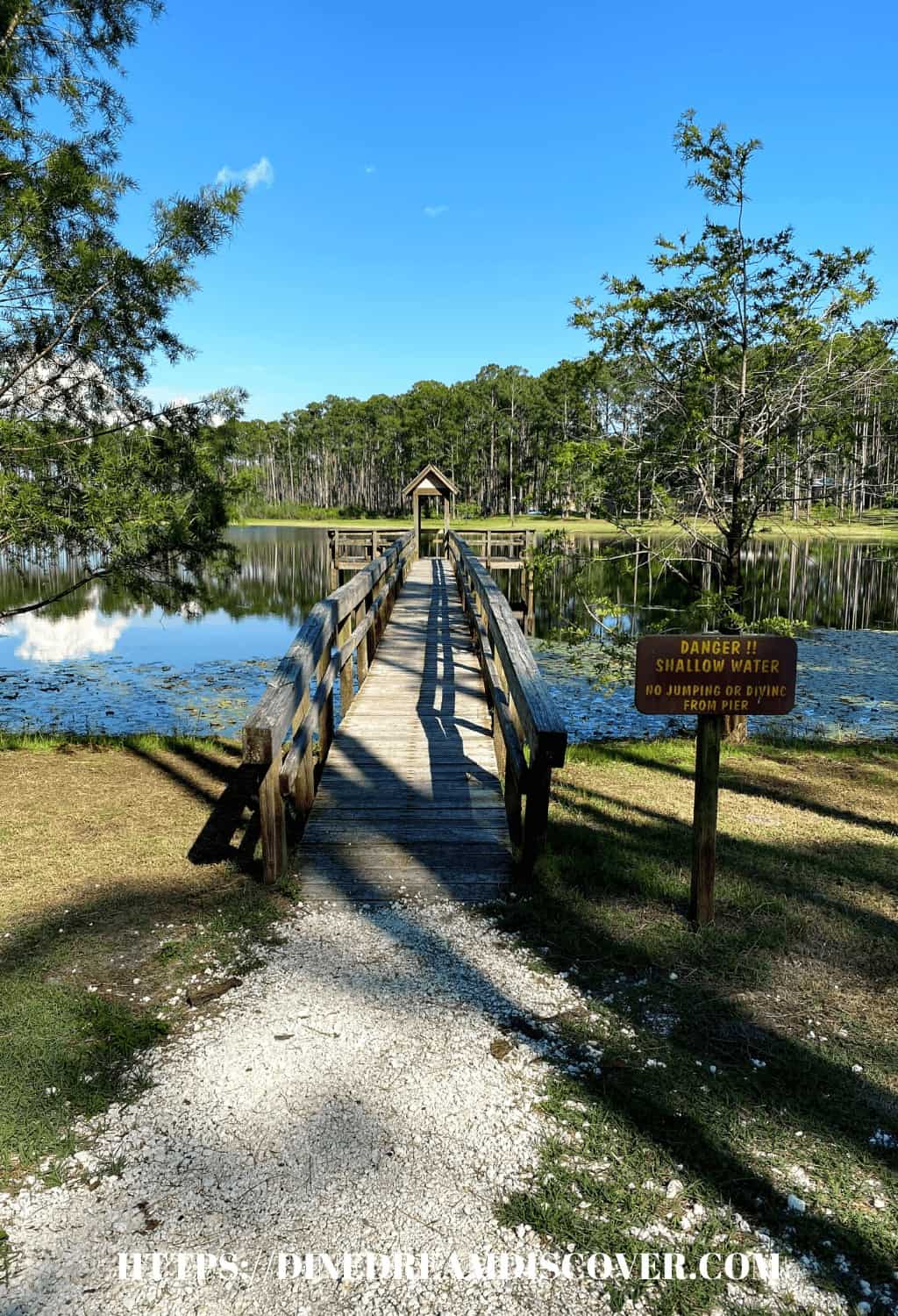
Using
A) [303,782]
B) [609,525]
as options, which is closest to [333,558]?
[303,782]

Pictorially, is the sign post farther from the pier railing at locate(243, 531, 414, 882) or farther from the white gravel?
the pier railing at locate(243, 531, 414, 882)

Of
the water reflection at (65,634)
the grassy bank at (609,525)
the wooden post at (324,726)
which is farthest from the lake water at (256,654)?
the wooden post at (324,726)

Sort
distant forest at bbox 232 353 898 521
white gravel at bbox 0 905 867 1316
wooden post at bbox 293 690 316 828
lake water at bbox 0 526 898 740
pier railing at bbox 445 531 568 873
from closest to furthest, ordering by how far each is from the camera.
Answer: white gravel at bbox 0 905 867 1316
pier railing at bbox 445 531 568 873
wooden post at bbox 293 690 316 828
distant forest at bbox 232 353 898 521
lake water at bbox 0 526 898 740

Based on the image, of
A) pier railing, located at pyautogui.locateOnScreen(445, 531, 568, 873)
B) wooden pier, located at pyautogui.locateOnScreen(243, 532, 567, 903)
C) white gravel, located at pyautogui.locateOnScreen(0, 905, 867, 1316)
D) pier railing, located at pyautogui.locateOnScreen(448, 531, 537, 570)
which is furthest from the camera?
pier railing, located at pyautogui.locateOnScreen(448, 531, 537, 570)

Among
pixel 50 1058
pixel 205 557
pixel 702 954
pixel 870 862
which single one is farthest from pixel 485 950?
pixel 205 557

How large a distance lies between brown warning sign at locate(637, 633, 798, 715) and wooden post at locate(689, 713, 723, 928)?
144mm

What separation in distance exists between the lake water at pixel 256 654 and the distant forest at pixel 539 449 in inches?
32.6

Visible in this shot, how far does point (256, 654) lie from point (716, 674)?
51.1ft

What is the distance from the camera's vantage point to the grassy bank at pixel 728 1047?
2.37 m

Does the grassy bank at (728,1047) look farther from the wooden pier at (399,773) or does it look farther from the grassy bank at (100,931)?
the grassy bank at (100,931)

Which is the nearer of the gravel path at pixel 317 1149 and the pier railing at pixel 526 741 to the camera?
the gravel path at pixel 317 1149

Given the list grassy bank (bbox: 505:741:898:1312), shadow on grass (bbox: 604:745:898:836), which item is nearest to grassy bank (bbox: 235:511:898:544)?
shadow on grass (bbox: 604:745:898:836)

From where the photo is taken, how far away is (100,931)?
409 cm

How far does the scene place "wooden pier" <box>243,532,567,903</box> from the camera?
4543 mm
